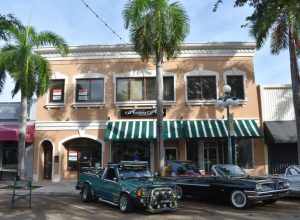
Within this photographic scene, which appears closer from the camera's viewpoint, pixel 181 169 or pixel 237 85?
pixel 181 169

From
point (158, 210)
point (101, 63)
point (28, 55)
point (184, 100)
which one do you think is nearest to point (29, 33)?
point (28, 55)

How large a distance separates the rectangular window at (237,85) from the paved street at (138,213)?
10179mm

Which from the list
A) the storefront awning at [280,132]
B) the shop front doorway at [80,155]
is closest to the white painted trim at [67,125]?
the shop front doorway at [80,155]

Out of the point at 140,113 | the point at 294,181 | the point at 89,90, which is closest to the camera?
the point at 294,181

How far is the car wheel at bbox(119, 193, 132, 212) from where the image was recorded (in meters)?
11.3

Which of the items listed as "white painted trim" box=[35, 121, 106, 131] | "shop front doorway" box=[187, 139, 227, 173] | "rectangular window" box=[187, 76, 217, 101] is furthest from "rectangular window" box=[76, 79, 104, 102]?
"shop front doorway" box=[187, 139, 227, 173]

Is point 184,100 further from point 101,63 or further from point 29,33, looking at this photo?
point 29,33

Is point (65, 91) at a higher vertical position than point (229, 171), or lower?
higher

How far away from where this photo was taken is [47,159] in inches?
917

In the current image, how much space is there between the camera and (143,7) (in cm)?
1733

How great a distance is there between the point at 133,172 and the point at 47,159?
12473 mm

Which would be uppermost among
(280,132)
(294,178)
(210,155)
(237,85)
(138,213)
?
(237,85)

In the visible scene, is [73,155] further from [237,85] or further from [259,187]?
[259,187]

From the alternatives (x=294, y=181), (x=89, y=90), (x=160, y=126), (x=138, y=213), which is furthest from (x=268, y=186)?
(x=89, y=90)
